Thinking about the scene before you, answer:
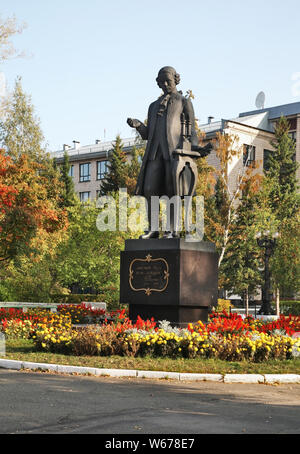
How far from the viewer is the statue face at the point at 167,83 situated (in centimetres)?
1527

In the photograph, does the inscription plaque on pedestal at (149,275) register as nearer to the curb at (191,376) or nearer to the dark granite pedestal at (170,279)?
the dark granite pedestal at (170,279)

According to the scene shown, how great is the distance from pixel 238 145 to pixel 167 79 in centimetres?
3659

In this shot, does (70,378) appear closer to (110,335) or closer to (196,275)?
(110,335)

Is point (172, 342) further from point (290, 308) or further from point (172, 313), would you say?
point (290, 308)

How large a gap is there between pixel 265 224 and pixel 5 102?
1628 centimetres

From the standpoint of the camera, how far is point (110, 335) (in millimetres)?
12188

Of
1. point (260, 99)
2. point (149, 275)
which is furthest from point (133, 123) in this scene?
point (260, 99)

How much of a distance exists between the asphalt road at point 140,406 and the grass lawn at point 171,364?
0.66 meters

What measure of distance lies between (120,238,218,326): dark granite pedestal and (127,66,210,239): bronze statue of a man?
0.91 meters

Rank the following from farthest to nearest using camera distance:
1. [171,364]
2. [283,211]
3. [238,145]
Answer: [238,145] < [283,211] < [171,364]

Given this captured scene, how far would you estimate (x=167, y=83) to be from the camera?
50.2 ft

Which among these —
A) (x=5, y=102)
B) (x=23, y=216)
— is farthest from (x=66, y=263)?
(x=23, y=216)

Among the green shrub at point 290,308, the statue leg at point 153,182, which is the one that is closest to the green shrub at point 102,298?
the green shrub at point 290,308

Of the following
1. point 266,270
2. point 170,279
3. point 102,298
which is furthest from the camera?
point 102,298
